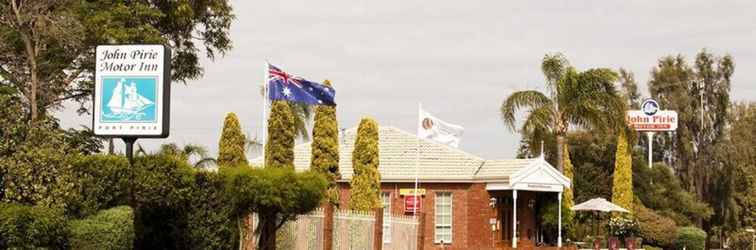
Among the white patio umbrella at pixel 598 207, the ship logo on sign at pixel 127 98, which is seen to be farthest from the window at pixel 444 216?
the ship logo on sign at pixel 127 98

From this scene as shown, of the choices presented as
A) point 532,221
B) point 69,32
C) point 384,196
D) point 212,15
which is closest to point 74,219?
point 69,32

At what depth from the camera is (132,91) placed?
24.8 metres

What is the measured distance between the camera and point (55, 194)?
74.7 ft

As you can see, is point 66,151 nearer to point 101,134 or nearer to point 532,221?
point 101,134

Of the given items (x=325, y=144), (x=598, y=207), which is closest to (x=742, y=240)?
(x=598, y=207)

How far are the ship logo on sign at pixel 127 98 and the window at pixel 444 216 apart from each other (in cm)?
2202

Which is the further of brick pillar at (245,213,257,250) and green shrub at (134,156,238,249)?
brick pillar at (245,213,257,250)

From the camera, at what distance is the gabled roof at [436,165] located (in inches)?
1774

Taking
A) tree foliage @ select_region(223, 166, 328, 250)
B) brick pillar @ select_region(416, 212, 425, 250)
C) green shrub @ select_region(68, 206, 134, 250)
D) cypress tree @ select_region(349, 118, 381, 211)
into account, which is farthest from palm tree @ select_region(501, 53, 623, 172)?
green shrub @ select_region(68, 206, 134, 250)

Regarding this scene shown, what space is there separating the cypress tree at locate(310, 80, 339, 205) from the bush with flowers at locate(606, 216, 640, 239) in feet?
54.2

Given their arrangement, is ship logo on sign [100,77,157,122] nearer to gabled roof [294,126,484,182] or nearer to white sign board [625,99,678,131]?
gabled roof [294,126,484,182]

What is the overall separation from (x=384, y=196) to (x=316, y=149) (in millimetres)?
8314

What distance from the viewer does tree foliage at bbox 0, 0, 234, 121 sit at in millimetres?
31500

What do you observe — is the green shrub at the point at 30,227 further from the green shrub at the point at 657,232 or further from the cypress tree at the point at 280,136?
the green shrub at the point at 657,232
